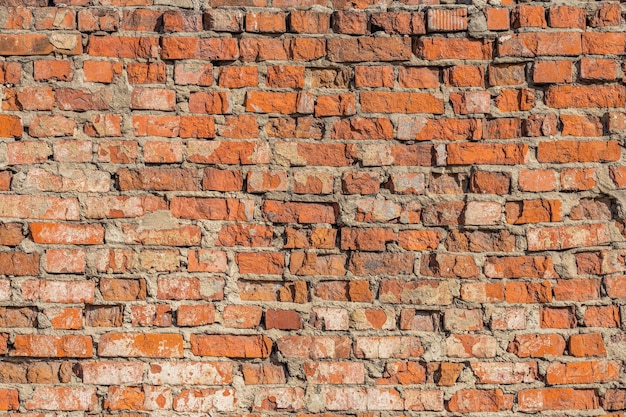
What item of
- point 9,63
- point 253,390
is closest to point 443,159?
point 253,390

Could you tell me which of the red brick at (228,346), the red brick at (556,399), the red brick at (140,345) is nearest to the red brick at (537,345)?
the red brick at (556,399)

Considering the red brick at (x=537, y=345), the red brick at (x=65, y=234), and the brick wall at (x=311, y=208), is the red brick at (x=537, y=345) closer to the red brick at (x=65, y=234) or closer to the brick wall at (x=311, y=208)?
the brick wall at (x=311, y=208)

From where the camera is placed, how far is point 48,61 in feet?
6.34

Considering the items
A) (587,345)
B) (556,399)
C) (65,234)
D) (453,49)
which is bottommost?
(556,399)

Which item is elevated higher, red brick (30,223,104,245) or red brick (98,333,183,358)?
red brick (30,223,104,245)

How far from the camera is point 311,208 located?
1923mm

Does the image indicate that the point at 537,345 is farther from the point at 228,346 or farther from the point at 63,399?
the point at 63,399

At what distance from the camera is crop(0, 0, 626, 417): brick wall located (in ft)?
6.22

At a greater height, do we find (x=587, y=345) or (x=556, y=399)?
(x=587, y=345)

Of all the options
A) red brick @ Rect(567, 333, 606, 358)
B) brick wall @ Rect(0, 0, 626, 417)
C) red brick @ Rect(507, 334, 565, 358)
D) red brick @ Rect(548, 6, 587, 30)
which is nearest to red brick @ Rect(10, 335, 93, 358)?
brick wall @ Rect(0, 0, 626, 417)

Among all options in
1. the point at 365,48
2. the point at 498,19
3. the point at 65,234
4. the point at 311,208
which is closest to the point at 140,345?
the point at 65,234

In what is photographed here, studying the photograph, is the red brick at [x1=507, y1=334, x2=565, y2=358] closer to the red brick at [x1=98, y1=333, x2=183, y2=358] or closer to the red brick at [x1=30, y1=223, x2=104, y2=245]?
the red brick at [x1=98, y1=333, x2=183, y2=358]

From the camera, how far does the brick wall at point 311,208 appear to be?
1895 mm

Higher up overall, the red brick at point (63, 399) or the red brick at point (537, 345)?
the red brick at point (537, 345)
